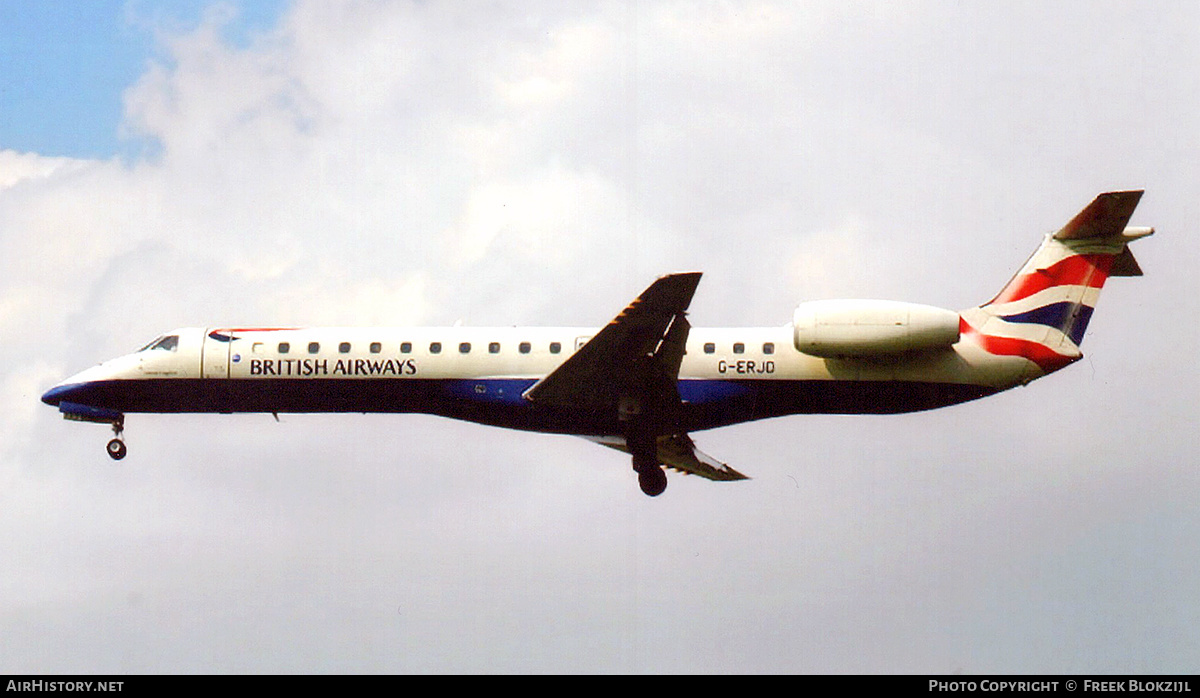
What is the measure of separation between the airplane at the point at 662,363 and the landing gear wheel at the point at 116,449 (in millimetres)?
1118

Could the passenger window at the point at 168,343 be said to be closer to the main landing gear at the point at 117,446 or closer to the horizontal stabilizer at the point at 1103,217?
the main landing gear at the point at 117,446

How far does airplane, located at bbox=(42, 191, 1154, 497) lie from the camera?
32.3 meters

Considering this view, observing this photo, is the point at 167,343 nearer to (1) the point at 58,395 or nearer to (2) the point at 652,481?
(1) the point at 58,395

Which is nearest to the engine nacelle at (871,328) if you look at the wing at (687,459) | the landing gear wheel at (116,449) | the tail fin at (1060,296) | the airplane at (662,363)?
the airplane at (662,363)

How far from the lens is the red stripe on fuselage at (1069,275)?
111 ft

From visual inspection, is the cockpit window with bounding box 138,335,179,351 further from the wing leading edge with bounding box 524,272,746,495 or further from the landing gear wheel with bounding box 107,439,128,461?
the wing leading edge with bounding box 524,272,746,495

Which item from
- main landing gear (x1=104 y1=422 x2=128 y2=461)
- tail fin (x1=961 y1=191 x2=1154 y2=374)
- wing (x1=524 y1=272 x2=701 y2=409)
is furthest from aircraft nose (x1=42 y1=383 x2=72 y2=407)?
tail fin (x1=961 y1=191 x2=1154 y2=374)

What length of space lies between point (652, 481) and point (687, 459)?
8.38 feet

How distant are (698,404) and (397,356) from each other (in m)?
6.41

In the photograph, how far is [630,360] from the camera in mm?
32156
